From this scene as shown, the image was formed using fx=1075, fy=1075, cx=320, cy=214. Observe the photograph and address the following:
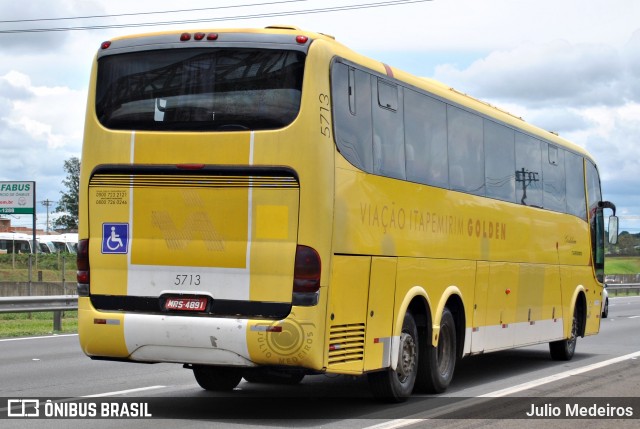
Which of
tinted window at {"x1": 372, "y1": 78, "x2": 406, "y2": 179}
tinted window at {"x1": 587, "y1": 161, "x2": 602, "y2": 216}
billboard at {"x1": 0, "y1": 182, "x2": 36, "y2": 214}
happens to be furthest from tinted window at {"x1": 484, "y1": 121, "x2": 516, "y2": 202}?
billboard at {"x1": 0, "y1": 182, "x2": 36, "y2": 214}

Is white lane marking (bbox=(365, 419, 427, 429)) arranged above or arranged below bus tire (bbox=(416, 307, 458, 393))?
below

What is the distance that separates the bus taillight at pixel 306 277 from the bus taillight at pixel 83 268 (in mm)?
2245

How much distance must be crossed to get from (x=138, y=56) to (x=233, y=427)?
148 inches

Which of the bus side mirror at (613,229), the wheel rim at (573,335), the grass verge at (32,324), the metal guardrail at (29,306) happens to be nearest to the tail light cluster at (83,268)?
the wheel rim at (573,335)

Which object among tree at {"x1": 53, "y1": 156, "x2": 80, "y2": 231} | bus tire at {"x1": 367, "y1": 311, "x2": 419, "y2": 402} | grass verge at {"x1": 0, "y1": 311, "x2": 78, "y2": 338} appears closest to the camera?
bus tire at {"x1": 367, "y1": 311, "x2": 419, "y2": 402}

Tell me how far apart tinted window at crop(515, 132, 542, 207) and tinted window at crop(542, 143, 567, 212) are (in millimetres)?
343

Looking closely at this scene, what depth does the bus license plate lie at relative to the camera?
33.4ft

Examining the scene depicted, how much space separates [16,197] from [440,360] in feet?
157

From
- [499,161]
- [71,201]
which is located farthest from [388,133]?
[71,201]

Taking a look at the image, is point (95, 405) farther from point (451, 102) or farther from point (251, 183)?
point (451, 102)

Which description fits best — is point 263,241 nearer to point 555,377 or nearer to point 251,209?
point 251,209

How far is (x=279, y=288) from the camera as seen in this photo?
9.96 metres

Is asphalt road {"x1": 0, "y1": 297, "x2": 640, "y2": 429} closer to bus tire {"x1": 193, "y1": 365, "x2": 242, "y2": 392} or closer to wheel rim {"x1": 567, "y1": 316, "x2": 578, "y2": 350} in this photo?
bus tire {"x1": 193, "y1": 365, "x2": 242, "y2": 392}

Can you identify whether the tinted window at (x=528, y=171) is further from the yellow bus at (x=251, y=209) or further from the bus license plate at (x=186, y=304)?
the bus license plate at (x=186, y=304)
